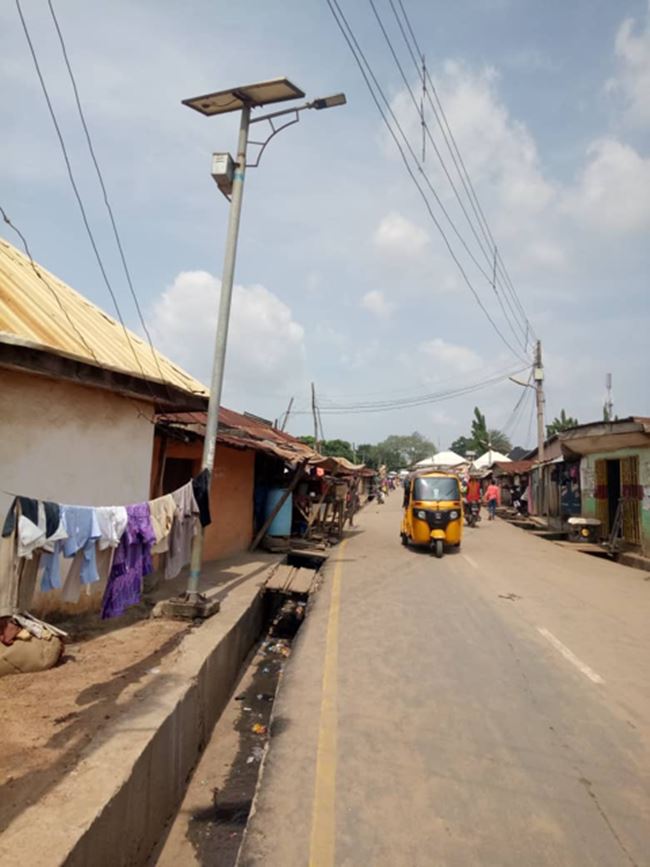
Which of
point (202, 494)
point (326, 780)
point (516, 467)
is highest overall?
point (516, 467)

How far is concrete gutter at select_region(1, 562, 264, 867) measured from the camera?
2.93m

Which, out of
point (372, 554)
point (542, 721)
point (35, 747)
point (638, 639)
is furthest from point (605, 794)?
point (372, 554)

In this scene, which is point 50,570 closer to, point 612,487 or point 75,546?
point 75,546

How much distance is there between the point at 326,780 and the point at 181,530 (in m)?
4.09

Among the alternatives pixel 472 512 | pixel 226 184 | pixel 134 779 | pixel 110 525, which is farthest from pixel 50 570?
pixel 472 512

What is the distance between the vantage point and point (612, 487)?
62.3ft

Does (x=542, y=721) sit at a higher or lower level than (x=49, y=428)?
lower

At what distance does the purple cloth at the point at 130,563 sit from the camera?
17.8ft

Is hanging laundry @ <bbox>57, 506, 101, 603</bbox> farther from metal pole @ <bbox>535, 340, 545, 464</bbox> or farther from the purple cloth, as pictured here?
metal pole @ <bbox>535, 340, 545, 464</bbox>

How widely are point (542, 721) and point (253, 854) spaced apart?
285 cm

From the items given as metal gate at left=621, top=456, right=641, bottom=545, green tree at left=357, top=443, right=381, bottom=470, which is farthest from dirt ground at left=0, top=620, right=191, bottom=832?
green tree at left=357, top=443, right=381, bottom=470

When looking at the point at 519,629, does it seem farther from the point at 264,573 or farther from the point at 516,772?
the point at 264,573

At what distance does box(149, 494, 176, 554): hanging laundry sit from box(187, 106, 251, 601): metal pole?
3.45 feet

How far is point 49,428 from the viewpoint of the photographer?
627 cm
